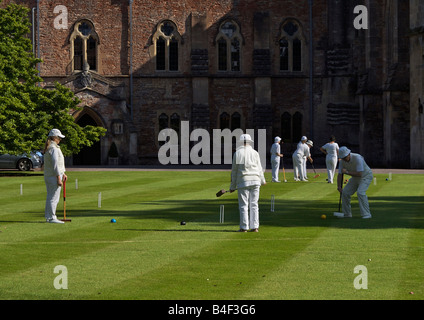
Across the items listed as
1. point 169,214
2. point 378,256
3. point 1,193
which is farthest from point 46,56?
point 378,256

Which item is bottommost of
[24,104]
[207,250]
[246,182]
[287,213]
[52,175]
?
[207,250]

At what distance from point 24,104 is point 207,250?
27.7 metres

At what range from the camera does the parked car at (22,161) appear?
142 feet

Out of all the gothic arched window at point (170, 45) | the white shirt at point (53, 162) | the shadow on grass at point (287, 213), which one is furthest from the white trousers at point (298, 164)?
the gothic arched window at point (170, 45)

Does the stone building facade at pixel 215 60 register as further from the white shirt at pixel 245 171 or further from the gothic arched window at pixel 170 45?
the white shirt at pixel 245 171

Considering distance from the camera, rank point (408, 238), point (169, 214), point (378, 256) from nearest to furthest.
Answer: point (378, 256) → point (408, 238) → point (169, 214)

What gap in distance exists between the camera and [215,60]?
55906mm

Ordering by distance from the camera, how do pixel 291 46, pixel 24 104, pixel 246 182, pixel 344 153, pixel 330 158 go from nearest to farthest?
pixel 246 182
pixel 344 153
pixel 330 158
pixel 24 104
pixel 291 46

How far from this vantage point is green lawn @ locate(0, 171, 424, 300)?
9789mm

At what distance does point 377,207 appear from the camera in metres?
20.6

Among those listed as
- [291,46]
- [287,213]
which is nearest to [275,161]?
[287,213]

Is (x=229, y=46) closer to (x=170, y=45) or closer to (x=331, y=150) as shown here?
(x=170, y=45)
